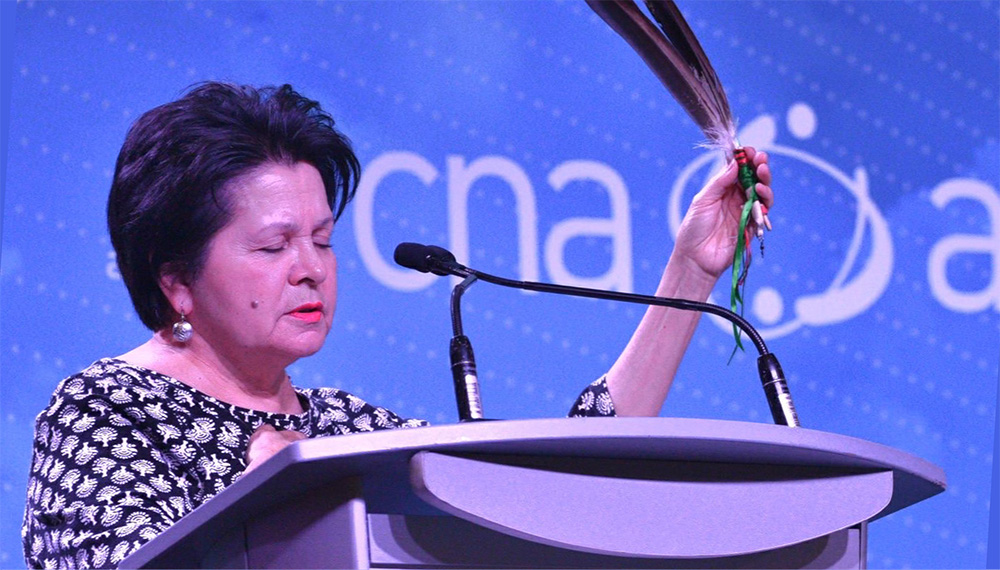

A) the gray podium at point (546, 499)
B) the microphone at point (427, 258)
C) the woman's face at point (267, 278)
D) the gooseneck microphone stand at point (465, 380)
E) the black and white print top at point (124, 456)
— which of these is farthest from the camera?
the woman's face at point (267, 278)

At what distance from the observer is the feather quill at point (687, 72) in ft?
5.24

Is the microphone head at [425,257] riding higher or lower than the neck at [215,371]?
lower

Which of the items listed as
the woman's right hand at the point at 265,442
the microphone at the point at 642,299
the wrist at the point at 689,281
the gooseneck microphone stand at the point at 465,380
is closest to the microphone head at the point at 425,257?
the microphone at the point at 642,299

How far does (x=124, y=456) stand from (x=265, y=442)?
23 cm

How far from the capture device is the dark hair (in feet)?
5.97

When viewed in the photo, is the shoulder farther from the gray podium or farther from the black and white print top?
the gray podium

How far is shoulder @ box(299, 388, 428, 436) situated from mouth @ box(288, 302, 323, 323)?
0.19 m

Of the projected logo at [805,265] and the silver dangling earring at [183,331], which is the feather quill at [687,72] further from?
the silver dangling earring at [183,331]

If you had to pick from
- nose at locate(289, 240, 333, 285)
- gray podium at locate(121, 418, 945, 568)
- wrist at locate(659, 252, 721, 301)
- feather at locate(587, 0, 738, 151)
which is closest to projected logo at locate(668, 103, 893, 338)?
wrist at locate(659, 252, 721, 301)

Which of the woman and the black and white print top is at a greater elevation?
the woman

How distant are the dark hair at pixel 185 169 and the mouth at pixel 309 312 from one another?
162 millimetres

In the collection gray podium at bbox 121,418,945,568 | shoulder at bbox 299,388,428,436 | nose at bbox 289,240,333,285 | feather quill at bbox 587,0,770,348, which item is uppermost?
feather quill at bbox 587,0,770,348

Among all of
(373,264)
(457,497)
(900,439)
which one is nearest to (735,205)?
(373,264)

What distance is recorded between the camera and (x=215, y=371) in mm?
1881
